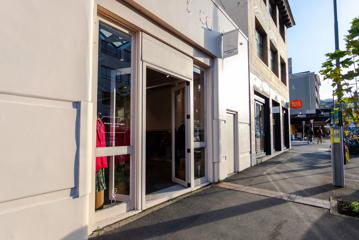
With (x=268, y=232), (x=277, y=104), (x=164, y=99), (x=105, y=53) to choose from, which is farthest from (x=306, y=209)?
(x=277, y=104)

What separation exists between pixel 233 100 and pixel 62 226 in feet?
20.3

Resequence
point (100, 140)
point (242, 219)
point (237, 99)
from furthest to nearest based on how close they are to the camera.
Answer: point (237, 99)
point (242, 219)
point (100, 140)

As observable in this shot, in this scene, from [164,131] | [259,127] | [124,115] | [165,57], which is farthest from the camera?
[259,127]

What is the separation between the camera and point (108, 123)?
13.1 ft

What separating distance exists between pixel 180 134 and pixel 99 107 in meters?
2.58

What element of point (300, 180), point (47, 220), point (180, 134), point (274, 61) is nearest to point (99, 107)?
point (47, 220)

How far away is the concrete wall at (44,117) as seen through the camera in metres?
2.37

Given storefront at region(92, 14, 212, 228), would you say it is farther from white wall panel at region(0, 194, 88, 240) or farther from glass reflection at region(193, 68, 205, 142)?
glass reflection at region(193, 68, 205, 142)

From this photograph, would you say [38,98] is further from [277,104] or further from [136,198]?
[277,104]

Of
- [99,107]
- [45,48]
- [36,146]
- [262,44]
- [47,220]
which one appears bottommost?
[47,220]

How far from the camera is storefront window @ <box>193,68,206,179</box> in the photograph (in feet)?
19.8

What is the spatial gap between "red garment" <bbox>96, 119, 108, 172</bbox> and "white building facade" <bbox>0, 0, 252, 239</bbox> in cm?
2

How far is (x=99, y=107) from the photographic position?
378 centimetres

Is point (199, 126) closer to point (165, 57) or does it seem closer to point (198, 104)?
point (198, 104)
